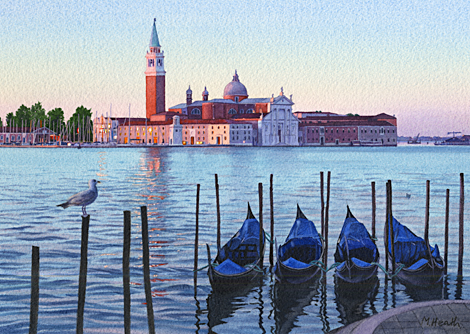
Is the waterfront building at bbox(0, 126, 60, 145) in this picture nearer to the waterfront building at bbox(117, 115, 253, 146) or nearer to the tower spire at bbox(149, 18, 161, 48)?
the waterfront building at bbox(117, 115, 253, 146)

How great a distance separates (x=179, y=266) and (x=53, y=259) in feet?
7.69

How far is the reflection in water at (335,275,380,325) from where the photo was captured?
29.6ft

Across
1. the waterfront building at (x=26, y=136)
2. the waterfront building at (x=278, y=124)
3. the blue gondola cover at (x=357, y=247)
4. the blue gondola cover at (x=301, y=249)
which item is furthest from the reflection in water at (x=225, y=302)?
the waterfront building at (x=26, y=136)

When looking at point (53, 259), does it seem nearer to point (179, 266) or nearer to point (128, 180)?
point (179, 266)

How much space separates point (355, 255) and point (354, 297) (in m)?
0.99

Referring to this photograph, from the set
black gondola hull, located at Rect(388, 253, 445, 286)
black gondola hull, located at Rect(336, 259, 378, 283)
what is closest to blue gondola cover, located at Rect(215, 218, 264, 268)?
Answer: black gondola hull, located at Rect(336, 259, 378, 283)

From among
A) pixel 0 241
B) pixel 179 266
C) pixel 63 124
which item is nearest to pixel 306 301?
pixel 179 266

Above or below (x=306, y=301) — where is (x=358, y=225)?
above

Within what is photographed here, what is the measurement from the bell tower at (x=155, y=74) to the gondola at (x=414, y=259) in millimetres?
95127

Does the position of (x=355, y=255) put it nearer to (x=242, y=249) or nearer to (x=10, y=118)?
(x=242, y=249)

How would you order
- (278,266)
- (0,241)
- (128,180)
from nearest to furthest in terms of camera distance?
(278,266) < (0,241) < (128,180)

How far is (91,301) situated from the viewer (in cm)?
936

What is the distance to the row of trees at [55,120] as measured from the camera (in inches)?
4003

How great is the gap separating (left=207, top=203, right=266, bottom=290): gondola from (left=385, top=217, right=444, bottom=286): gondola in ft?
6.81
